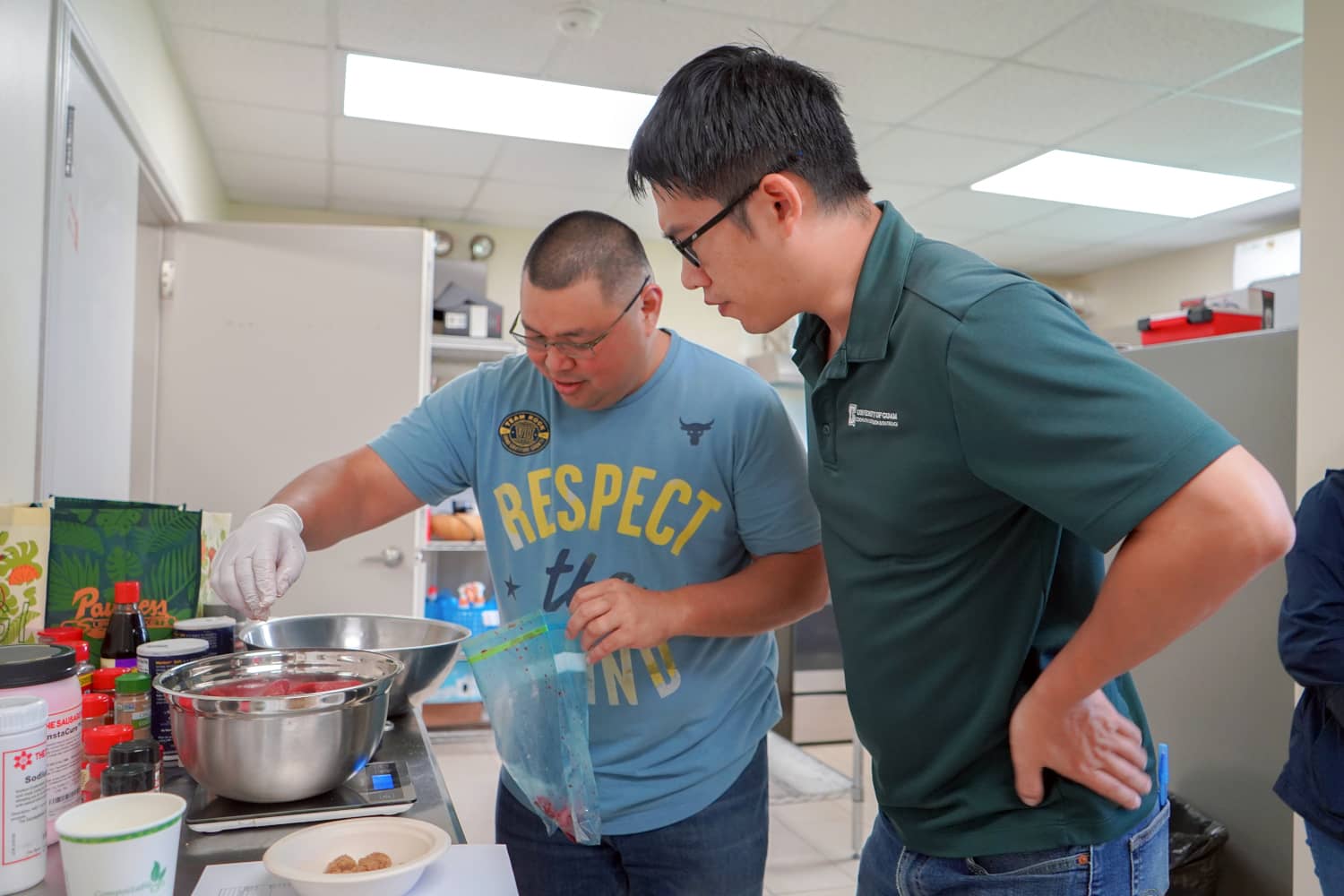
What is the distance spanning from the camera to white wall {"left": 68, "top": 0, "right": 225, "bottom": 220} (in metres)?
2.30

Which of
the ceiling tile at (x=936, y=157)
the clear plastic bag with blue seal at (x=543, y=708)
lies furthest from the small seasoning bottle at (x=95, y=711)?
the ceiling tile at (x=936, y=157)

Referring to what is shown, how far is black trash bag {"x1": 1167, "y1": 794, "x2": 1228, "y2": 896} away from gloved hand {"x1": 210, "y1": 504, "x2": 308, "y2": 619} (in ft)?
8.15

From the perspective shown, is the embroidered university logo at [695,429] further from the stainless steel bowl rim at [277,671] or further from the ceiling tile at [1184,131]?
the ceiling tile at [1184,131]

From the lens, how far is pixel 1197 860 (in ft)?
8.52

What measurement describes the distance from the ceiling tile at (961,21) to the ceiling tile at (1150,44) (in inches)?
3.5

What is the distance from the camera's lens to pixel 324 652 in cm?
124

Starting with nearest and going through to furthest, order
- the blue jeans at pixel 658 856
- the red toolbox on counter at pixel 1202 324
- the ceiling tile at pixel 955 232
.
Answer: the blue jeans at pixel 658 856 → the red toolbox on counter at pixel 1202 324 → the ceiling tile at pixel 955 232

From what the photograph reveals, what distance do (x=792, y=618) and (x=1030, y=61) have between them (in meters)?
2.73

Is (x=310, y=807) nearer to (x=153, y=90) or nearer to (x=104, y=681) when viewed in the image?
(x=104, y=681)

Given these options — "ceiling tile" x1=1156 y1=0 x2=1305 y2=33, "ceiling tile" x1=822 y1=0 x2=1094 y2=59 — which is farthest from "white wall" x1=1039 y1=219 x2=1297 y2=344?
"ceiling tile" x1=822 y1=0 x2=1094 y2=59

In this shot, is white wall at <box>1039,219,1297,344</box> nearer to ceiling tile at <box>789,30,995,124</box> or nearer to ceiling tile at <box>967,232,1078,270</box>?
ceiling tile at <box>967,232,1078,270</box>

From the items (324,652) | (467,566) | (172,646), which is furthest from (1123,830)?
(467,566)

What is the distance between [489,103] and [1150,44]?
2.44 meters

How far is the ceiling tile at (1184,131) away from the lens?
3746 mm
